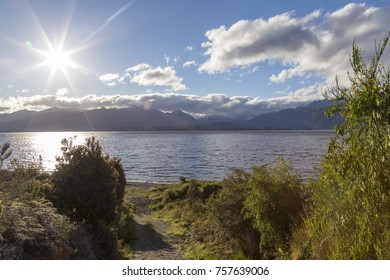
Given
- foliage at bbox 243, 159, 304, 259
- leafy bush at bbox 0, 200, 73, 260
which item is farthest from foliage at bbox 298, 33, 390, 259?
leafy bush at bbox 0, 200, 73, 260

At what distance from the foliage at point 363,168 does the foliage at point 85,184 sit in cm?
1326

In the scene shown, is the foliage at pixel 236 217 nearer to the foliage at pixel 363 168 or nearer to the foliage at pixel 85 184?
the foliage at pixel 85 184

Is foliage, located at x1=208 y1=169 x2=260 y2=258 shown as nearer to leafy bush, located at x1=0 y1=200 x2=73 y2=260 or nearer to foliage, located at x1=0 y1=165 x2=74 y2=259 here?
foliage, located at x1=0 y1=165 x2=74 y2=259

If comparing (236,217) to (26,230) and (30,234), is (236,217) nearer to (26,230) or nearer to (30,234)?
(30,234)

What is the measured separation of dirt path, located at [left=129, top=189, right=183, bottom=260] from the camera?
20123 millimetres

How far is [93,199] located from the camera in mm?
→ 18312

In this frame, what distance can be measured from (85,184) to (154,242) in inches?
317

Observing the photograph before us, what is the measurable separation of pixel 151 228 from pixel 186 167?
62.0 meters

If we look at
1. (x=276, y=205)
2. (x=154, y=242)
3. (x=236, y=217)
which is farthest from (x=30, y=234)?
(x=154, y=242)

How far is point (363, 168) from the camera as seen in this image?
760cm
